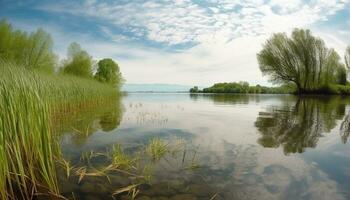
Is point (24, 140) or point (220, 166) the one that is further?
point (220, 166)

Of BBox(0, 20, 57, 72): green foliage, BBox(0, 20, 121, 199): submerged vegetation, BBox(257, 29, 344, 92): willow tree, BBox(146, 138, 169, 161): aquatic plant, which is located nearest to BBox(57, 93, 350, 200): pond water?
BBox(146, 138, 169, 161): aquatic plant

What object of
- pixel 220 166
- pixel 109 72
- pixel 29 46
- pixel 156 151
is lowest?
pixel 220 166

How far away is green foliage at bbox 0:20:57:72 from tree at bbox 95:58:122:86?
16.6 meters

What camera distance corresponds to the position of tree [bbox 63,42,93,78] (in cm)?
4547

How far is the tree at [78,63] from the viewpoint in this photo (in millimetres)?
45469

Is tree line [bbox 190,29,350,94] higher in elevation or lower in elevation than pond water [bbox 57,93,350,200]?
higher

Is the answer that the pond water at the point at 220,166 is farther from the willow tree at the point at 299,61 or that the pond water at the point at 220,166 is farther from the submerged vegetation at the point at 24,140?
the willow tree at the point at 299,61

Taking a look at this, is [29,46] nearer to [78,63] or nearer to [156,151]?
[78,63]

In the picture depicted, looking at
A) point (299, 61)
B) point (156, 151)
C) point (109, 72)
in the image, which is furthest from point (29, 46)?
point (299, 61)

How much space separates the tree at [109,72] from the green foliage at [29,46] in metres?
16.6

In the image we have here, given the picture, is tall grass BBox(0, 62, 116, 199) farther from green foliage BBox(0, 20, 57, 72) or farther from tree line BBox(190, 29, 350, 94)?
tree line BBox(190, 29, 350, 94)

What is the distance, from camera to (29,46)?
36.8 meters

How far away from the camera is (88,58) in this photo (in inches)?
1901

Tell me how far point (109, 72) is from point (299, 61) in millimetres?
41042
